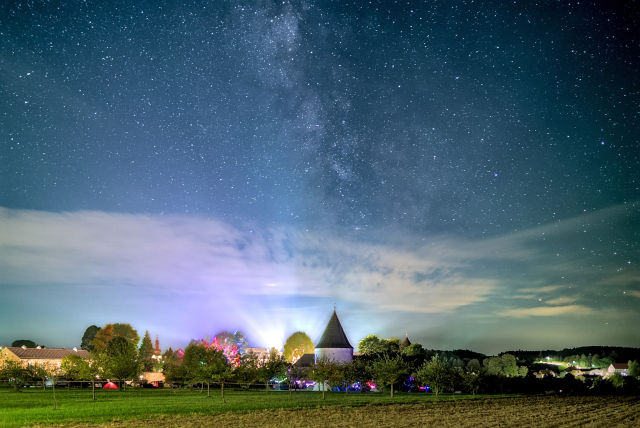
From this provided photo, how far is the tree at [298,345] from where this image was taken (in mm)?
182125

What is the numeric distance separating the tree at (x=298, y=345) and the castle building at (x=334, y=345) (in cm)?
8923

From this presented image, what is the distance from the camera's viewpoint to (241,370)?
196ft

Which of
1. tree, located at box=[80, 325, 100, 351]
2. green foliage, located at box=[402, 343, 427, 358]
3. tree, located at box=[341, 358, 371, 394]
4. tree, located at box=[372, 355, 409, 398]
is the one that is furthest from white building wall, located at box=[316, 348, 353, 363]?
tree, located at box=[80, 325, 100, 351]

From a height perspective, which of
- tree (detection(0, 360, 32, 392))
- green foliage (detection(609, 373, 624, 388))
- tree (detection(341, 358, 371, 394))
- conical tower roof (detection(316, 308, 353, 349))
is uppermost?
conical tower roof (detection(316, 308, 353, 349))

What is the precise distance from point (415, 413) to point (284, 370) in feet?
150

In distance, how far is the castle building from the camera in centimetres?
9156

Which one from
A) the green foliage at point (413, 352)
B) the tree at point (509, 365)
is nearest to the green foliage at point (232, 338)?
the tree at point (509, 365)

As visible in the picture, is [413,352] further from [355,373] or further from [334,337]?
[355,373]

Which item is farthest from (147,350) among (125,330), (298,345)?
(298,345)

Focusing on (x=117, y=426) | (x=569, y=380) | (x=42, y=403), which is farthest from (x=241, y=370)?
(x=569, y=380)

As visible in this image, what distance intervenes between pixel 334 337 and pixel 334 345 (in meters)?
1.87

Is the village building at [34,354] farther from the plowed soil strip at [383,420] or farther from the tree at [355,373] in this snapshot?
the plowed soil strip at [383,420]

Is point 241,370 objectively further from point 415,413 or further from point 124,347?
point 124,347

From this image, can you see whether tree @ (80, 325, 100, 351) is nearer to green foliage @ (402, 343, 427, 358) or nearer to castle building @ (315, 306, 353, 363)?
castle building @ (315, 306, 353, 363)
